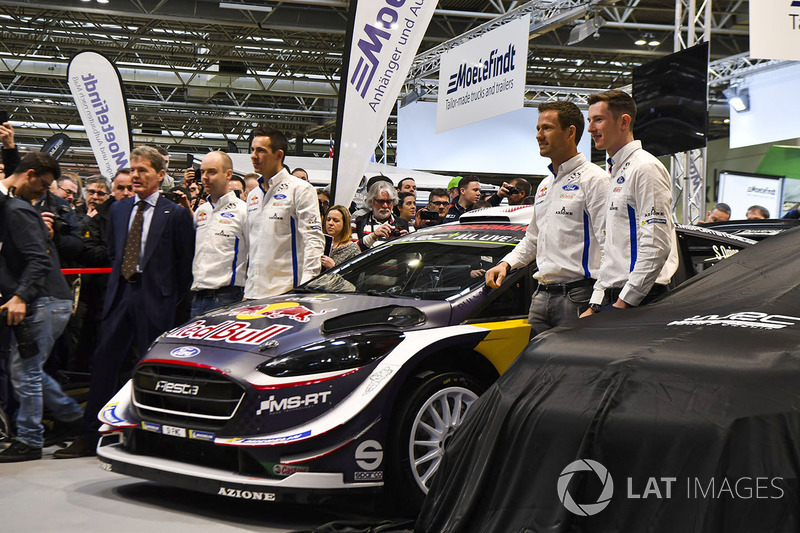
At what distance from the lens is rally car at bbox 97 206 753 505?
3.77m

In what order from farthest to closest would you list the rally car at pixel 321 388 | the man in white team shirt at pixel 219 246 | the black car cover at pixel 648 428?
1. the man in white team shirt at pixel 219 246
2. the rally car at pixel 321 388
3. the black car cover at pixel 648 428

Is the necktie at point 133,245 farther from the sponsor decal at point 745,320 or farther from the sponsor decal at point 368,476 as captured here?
the sponsor decal at point 745,320

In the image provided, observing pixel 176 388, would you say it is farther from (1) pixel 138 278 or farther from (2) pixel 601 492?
(2) pixel 601 492

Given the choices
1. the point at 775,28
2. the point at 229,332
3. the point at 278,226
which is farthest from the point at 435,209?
the point at 229,332

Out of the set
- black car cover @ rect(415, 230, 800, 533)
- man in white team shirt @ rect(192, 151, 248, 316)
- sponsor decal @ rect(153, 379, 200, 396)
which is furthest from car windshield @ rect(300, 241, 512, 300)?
black car cover @ rect(415, 230, 800, 533)

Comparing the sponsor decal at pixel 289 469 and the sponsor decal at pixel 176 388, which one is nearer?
the sponsor decal at pixel 289 469

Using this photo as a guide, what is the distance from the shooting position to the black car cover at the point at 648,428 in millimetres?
2172

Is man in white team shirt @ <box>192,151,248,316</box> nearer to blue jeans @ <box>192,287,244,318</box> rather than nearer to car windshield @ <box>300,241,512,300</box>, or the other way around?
blue jeans @ <box>192,287,244,318</box>

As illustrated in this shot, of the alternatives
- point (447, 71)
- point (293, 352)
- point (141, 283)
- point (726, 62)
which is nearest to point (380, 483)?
point (293, 352)

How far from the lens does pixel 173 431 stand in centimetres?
402

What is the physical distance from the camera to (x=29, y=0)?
16156mm

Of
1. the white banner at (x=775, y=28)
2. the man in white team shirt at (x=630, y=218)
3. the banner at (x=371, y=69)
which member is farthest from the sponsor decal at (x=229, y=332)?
the white banner at (x=775, y=28)

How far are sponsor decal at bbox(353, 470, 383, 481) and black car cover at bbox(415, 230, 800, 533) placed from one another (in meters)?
0.82

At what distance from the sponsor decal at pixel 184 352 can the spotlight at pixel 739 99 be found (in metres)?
16.3
